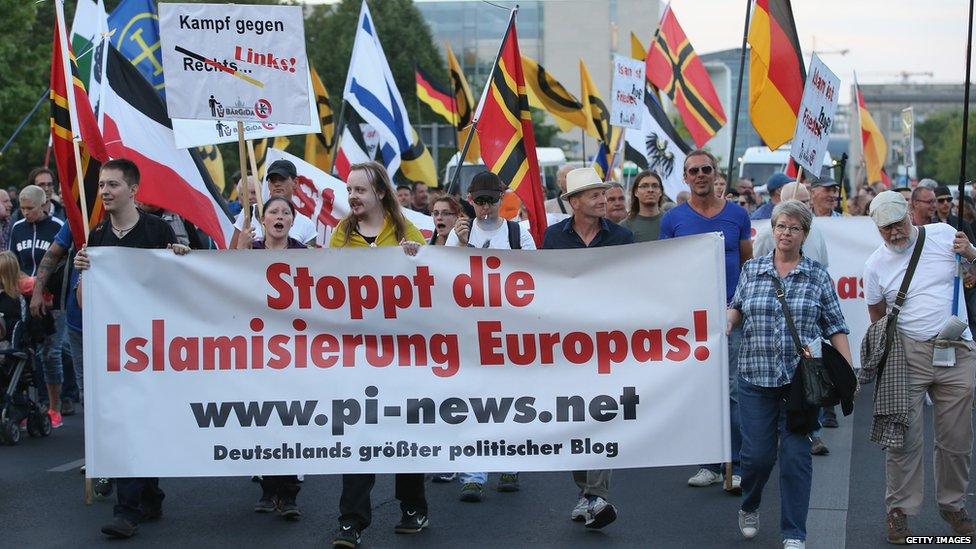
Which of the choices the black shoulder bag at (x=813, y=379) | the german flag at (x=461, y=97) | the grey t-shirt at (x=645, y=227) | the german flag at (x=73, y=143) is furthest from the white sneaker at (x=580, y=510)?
the german flag at (x=461, y=97)

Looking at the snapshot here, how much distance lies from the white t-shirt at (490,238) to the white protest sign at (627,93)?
7210 millimetres

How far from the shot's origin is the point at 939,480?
6926mm

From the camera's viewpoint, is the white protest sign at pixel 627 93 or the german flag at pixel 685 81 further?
the german flag at pixel 685 81

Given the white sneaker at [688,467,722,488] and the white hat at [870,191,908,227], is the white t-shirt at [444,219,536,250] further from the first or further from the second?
the white hat at [870,191,908,227]

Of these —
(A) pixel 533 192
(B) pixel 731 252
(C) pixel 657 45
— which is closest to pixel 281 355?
(A) pixel 533 192

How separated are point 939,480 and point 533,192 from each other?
9.83ft

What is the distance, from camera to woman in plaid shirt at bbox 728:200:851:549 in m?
6.56

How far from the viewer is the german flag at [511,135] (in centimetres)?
857

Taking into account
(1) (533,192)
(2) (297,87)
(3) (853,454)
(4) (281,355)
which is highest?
(2) (297,87)

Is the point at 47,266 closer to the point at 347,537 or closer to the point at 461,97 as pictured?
the point at 347,537

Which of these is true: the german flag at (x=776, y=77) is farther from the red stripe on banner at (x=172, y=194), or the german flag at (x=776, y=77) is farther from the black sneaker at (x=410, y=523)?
the black sneaker at (x=410, y=523)

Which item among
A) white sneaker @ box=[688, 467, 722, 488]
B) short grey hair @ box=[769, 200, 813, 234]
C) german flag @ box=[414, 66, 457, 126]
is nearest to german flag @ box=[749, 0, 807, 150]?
white sneaker @ box=[688, 467, 722, 488]

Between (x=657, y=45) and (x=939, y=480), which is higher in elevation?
(x=657, y=45)

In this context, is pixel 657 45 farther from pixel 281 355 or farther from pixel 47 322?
pixel 281 355
